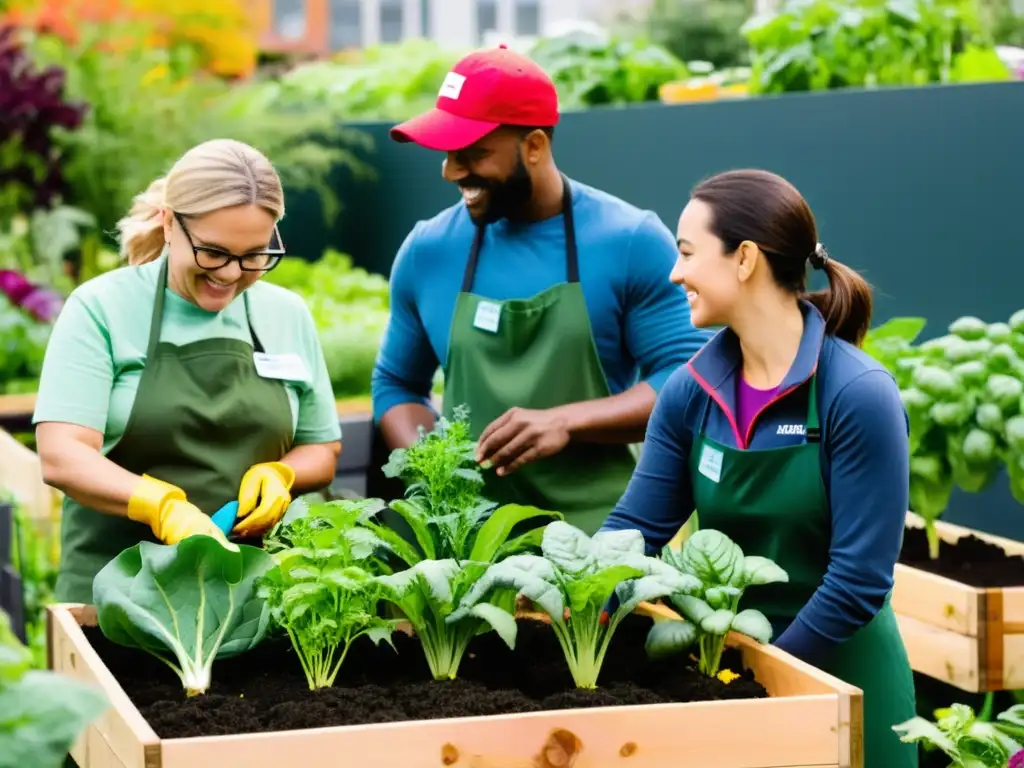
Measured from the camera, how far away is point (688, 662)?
87.9 inches

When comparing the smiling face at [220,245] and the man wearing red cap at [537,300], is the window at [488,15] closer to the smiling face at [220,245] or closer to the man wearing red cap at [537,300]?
the man wearing red cap at [537,300]

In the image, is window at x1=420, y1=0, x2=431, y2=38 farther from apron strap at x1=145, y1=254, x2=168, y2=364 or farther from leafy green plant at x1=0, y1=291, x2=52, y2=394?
apron strap at x1=145, y1=254, x2=168, y2=364

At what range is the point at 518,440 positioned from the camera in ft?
9.34

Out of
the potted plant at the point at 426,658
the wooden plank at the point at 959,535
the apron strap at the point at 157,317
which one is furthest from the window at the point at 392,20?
the potted plant at the point at 426,658

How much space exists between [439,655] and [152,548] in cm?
43

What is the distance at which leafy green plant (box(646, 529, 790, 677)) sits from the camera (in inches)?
82.8

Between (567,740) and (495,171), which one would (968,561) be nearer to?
(495,171)

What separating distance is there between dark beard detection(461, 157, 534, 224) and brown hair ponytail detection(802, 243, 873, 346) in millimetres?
744

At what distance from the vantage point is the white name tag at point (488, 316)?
9.93 feet

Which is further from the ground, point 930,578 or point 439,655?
point 439,655

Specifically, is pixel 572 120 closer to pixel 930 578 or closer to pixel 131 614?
pixel 930 578

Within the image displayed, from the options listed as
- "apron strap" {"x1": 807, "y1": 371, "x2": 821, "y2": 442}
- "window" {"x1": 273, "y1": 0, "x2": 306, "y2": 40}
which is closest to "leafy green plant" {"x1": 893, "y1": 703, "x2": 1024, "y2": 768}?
→ "apron strap" {"x1": 807, "y1": 371, "x2": 821, "y2": 442}

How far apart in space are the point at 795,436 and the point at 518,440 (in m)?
0.70

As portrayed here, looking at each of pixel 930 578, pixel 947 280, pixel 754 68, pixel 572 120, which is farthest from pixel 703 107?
pixel 930 578
